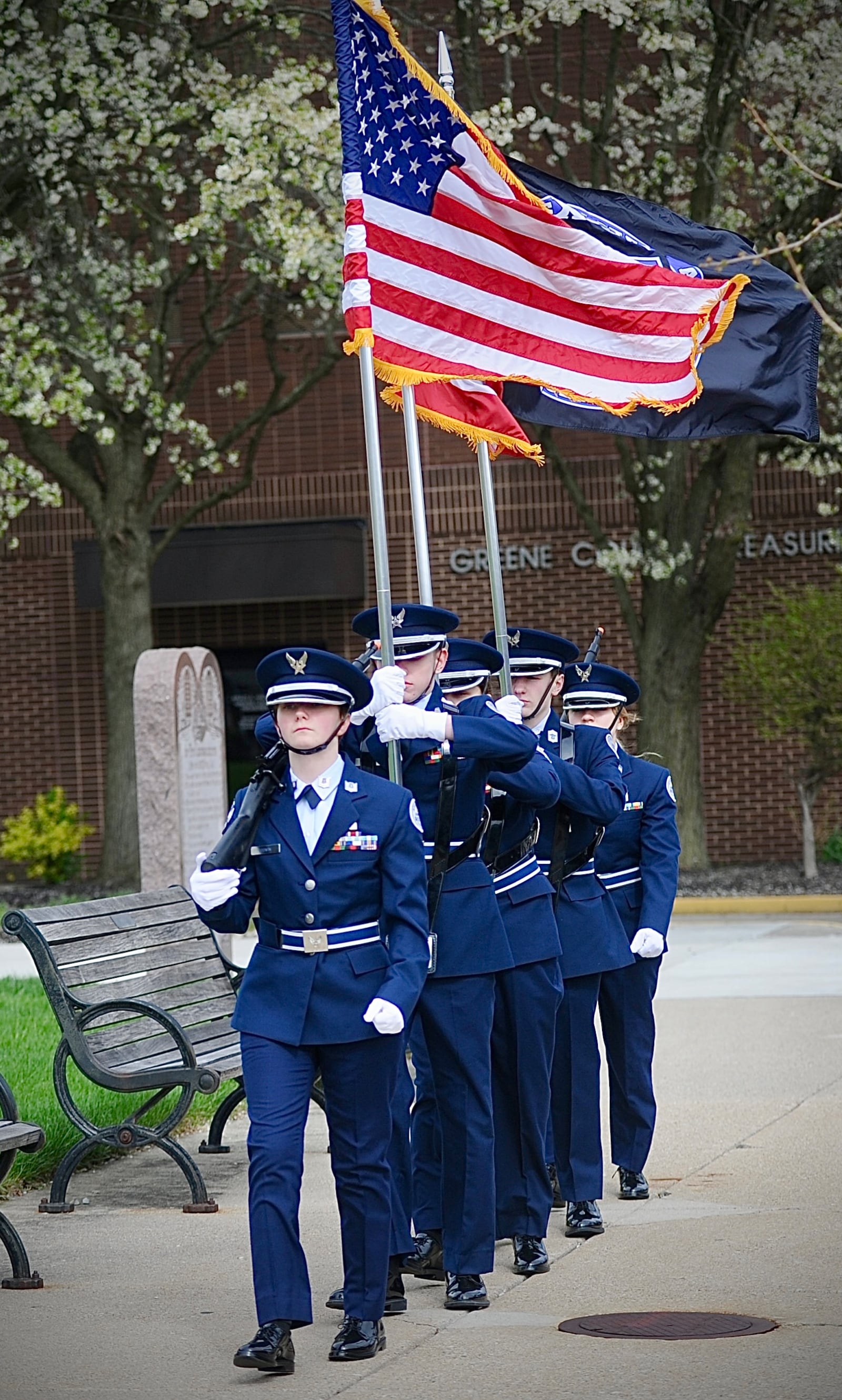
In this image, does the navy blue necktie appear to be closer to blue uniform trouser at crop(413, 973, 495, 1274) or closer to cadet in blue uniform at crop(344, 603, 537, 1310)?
cadet in blue uniform at crop(344, 603, 537, 1310)

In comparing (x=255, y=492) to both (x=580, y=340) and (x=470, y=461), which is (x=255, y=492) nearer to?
(x=470, y=461)

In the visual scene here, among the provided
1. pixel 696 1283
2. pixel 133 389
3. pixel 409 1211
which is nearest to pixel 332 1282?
pixel 409 1211

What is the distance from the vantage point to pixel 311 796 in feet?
17.6

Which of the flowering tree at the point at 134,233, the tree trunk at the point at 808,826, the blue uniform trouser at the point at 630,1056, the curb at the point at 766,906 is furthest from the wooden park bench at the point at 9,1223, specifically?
the tree trunk at the point at 808,826

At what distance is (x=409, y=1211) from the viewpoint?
586cm

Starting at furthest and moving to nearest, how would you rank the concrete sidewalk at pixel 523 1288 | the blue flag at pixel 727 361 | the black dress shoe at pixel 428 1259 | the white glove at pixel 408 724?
1. the blue flag at pixel 727 361
2. the black dress shoe at pixel 428 1259
3. the white glove at pixel 408 724
4. the concrete sidewalk at pixel 523 1288

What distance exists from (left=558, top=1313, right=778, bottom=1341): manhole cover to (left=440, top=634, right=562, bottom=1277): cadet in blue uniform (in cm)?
64

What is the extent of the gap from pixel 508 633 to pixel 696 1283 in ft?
7.41

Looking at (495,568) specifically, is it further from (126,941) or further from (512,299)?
(126,941)

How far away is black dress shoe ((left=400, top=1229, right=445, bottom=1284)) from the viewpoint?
20.0 feet

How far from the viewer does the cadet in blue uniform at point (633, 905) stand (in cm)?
719

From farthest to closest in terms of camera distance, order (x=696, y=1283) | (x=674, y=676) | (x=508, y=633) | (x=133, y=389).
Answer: (x=674, y=676) < (x=133, y=389) < (x=508, y=633) < (x=696, y=1283)

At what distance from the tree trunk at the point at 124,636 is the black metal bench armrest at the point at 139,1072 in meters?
12.3

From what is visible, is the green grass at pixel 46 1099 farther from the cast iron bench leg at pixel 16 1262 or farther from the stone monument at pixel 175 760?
the stone monument at pixel 175 760
